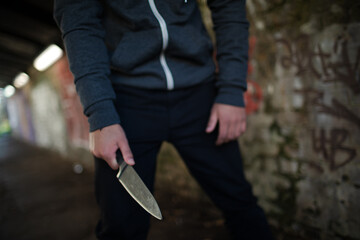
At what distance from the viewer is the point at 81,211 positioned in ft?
9.06

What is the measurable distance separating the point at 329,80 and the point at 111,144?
1487 mm

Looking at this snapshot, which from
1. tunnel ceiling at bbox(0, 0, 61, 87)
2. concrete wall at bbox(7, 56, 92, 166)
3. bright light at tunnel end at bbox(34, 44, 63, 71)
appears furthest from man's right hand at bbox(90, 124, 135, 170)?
bright light at tunnel end at bbox(34, 44, 63, 71)

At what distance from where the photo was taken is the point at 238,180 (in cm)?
101

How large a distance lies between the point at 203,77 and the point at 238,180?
541 millimetres

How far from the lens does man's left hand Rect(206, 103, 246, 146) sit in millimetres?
944

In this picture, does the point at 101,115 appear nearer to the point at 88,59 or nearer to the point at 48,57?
the point at 88,59

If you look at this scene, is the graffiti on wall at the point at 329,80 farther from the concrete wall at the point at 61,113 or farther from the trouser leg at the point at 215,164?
the concrete wall at the point at 61,113

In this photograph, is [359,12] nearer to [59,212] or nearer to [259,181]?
[259,181]

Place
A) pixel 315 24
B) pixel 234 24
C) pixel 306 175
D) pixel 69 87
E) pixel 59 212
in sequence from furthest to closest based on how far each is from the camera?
pixel 69 87, pixel 59 212, pixel 306 175, pixel 315 24, pixel 234 24

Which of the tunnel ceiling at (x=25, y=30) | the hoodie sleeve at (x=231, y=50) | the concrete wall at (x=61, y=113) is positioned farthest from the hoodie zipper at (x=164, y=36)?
the concrete wall at (x=61, y=113)

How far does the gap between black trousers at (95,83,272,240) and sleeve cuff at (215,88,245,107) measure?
0.10 metres

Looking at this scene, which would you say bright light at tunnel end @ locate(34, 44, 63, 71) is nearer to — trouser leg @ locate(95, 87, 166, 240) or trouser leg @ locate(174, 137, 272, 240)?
trouser leg @ locate(95, 87, 166, 240)

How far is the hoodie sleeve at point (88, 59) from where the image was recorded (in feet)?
2.56

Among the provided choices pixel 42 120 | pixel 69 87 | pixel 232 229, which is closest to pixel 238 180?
pixel 232 229
